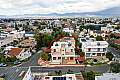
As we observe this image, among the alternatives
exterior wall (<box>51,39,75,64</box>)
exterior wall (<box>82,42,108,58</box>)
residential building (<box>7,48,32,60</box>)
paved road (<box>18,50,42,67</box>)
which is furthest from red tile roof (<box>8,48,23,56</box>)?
exterior wall (<box>82,42,108,58</box>)

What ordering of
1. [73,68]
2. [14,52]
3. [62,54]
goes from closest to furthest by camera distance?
[73,68], [62,54], [14,52]

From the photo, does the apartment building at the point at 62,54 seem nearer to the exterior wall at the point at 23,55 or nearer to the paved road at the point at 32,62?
the paved road at the point at 32,62

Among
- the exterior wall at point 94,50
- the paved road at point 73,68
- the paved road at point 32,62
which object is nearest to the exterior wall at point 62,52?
the exterior wall at point 94,50

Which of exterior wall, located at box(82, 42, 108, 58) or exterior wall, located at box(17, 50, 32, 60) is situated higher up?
exterior wall, located at box(82, 42, 108, 58)

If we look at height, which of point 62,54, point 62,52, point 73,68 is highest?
point 62,52

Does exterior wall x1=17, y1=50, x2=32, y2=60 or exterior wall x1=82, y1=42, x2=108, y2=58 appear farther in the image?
exterior wall x1=82, y1=42, x2=108, y2=58

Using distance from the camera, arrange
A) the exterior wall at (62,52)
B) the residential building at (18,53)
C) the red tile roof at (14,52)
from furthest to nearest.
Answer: the red tile roof at (14,52)
the residential building at (18,53)
the exterior wall at (62,52)

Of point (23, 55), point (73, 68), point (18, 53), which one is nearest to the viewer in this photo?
point (73, 68)

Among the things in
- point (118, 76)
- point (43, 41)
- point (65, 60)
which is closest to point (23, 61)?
point (65, 60)

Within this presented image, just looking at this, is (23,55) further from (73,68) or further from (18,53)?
(73,68)

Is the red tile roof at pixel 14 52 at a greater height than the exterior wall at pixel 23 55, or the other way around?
the red tile roof at pixel 14 52

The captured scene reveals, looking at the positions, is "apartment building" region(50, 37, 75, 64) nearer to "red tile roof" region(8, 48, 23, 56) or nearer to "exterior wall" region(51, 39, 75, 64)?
"exterior wall" region(51, 39, 75, 64)

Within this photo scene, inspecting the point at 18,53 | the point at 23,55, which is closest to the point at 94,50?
the point at 23,55
